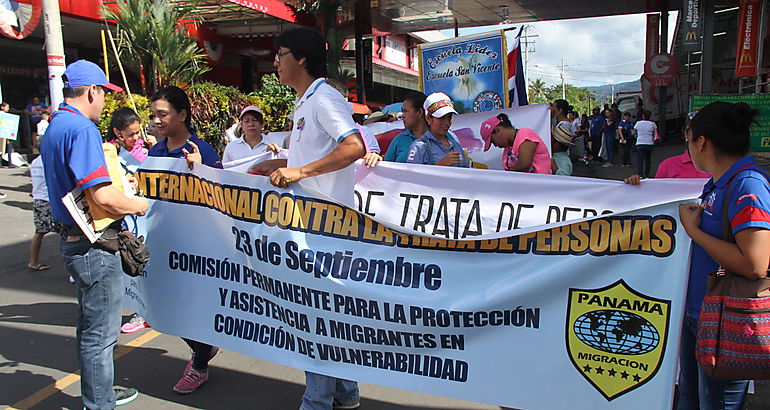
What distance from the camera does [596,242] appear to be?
2482 mm

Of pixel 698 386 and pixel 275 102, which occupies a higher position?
pixel 275 102

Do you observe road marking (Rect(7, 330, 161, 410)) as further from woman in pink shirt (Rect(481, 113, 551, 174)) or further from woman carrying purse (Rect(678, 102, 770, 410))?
woman carrying purse (Rect(678, 102, 770, 410))

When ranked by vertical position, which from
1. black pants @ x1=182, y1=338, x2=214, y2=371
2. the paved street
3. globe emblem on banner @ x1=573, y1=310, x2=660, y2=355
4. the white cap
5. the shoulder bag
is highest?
the white cap

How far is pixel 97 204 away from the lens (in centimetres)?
283

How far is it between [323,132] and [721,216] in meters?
1.83

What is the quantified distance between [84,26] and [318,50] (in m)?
15.7

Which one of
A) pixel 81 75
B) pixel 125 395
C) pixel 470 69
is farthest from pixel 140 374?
pixel 470 69

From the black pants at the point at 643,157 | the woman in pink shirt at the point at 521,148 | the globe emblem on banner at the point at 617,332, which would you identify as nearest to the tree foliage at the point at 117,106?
the woman in pink shirt at the point at 521,148

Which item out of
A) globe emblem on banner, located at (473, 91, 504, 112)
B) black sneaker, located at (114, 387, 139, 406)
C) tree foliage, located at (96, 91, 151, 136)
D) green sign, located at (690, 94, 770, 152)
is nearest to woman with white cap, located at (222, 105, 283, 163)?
black sneaker, located at (114, 387, 139, 406)

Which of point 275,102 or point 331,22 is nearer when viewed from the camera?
point 275,102

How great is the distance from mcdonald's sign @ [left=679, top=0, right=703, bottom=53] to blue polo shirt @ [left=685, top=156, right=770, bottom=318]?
1718 cm

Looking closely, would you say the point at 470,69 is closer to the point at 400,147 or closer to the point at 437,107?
the point at 400,147

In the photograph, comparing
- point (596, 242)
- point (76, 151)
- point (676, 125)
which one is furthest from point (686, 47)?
point (76, 151)

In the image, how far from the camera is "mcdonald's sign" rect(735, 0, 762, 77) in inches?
552
